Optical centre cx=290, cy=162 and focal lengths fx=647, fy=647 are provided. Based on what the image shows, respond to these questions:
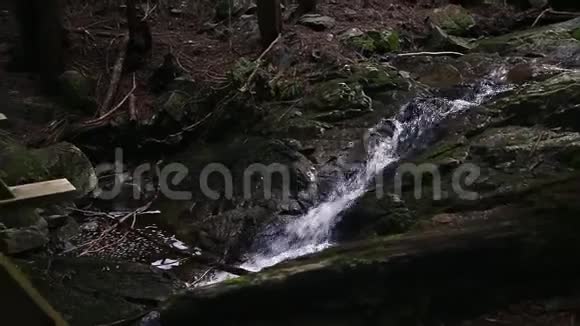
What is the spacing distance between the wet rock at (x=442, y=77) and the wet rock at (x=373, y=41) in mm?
990

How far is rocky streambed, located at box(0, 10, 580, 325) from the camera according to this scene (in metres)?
3.42

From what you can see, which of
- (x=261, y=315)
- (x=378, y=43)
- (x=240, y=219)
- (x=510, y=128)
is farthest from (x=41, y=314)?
(x=378, y=43)

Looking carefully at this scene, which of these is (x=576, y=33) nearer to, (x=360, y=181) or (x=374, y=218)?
(x=360, y=181)

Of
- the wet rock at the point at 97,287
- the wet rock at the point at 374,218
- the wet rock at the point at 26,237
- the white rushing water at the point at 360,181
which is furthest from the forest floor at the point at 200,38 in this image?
the wet rock at the point at 374,218

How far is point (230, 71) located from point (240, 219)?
2643 millimetres

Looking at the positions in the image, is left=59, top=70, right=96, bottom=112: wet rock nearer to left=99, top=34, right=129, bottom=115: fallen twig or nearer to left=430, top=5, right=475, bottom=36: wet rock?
left=99, top=34, right=129, bottom=115: fallen twig

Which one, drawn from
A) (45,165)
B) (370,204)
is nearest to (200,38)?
(45,165)

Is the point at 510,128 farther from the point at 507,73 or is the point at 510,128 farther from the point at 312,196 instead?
the point at 507,73

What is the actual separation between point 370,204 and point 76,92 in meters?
4.27

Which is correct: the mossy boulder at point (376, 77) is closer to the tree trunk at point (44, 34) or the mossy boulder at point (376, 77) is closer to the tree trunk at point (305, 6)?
the tree trunk at point (305, 6)

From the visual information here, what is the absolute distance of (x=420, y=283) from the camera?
343cm

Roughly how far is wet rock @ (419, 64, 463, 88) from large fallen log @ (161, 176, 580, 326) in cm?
514

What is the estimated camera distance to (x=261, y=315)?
11.3ft

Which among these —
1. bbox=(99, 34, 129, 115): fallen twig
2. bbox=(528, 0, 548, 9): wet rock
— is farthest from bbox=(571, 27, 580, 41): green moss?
bbox=(99, 34, 129, 115): fallen twig
